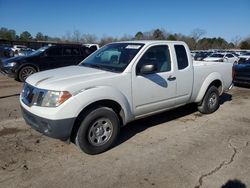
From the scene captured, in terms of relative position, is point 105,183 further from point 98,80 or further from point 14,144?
point 14,144

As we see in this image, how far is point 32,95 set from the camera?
410cm

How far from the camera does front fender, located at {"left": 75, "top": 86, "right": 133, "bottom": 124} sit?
3887 millimetres

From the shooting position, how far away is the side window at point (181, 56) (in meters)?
5.49

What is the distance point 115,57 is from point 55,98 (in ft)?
5.50

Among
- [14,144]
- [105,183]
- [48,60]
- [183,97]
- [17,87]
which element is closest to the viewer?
[105,183]

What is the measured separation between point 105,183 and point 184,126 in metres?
2.79

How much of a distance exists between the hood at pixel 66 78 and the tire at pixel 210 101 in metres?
2.99

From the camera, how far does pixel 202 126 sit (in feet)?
18.7

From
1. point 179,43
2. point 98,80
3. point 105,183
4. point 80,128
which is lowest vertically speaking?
point 105,183

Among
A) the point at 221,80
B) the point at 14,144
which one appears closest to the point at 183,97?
the point at 221,80

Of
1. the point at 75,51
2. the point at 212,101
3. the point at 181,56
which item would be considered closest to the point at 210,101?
the point at 212,101

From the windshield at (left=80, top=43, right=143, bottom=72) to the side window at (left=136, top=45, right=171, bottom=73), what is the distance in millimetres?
199

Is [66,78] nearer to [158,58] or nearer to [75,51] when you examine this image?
[158,58]

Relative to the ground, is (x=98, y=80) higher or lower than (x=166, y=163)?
higher
